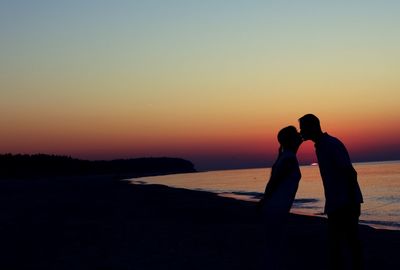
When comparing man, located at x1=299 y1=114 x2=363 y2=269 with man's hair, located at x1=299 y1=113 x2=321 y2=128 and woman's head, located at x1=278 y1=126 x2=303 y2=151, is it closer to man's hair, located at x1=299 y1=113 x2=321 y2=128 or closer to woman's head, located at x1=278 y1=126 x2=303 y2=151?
man's hair, located at x1=299 y1=113 x2=321 y2=128

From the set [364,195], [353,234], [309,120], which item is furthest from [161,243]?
[364,195]

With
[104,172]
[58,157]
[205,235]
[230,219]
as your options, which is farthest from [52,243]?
[104,172]

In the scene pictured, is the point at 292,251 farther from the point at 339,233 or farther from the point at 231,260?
the point at 339,233

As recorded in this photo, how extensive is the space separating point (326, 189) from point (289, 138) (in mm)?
1036

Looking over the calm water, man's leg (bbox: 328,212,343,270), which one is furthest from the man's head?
the calm water

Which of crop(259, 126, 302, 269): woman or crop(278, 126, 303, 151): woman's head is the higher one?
crop(278, 126, 303, 151): woman's head

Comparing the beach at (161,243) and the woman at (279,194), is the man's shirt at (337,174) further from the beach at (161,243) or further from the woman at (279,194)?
the beach at (161,243)

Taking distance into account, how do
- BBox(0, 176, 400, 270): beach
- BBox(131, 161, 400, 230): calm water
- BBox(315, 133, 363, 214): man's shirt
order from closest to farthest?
BBox(315, 133, 363, 214): man's shirt, BBox(0, 176, 400, 270): beach, BBox(131, 161, 400, 230): calm water

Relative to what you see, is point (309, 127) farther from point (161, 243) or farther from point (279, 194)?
point (161, 243)

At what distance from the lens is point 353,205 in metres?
6.66

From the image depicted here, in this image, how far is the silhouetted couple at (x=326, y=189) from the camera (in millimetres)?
6215

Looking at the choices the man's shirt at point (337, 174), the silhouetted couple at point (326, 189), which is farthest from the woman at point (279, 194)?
the man's shirt at point (337, 174)

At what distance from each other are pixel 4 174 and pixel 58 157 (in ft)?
125

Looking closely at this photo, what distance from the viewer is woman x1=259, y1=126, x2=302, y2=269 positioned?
6.20 meters
